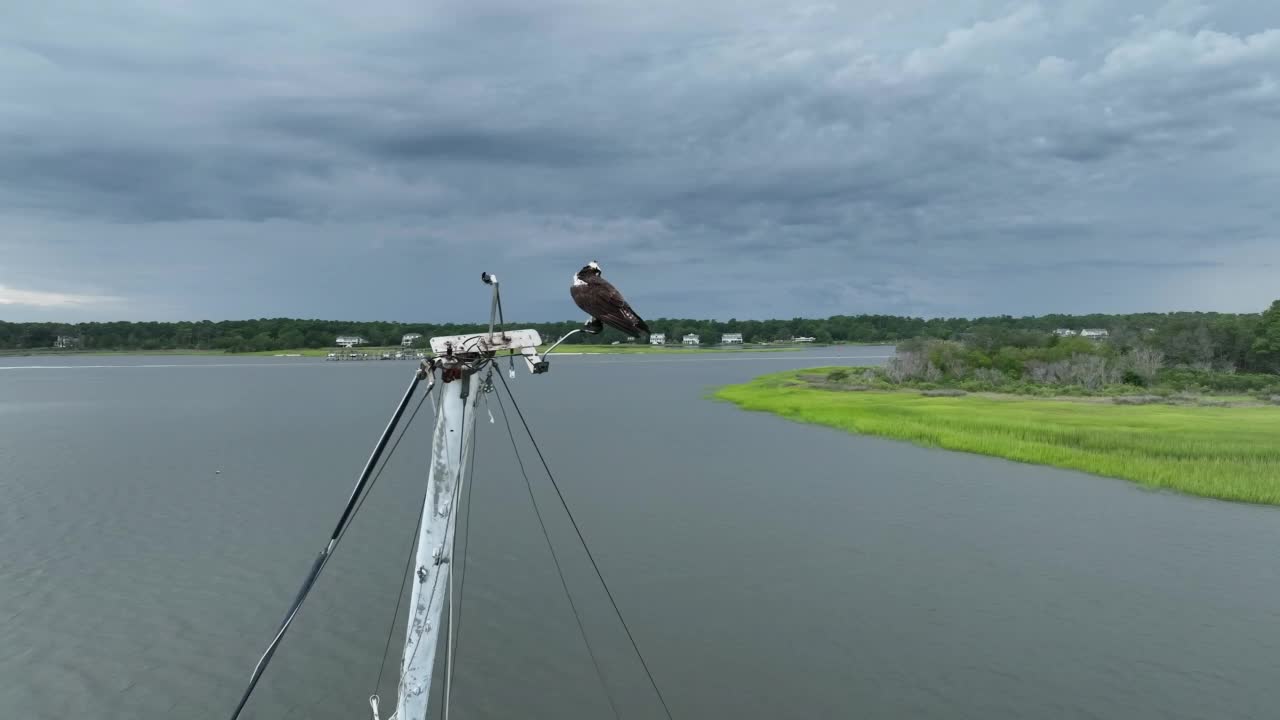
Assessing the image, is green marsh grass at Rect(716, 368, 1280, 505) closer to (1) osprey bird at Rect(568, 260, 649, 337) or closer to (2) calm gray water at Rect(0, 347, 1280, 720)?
(2) calm gray water at Rect(0, 347, 1280, 720)

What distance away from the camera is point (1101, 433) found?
159 feet

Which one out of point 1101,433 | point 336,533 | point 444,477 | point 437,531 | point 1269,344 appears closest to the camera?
point 444,477

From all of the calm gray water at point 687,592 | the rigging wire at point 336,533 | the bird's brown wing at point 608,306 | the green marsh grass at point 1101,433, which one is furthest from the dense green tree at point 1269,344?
the rigging wire at point 336,533

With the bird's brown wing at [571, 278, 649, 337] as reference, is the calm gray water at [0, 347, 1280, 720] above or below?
below

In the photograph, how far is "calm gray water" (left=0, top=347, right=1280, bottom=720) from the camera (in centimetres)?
1742

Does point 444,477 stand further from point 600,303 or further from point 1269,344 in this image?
point 1269,344

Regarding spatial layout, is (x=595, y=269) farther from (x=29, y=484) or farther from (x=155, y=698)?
(x=29, y=484)

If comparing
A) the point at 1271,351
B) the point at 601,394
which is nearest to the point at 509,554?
the point at 601,394

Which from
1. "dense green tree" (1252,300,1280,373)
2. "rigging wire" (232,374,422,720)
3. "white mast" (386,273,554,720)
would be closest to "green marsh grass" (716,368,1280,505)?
"white mast" (386,273,554,720)

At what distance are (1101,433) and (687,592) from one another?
37.5 meters

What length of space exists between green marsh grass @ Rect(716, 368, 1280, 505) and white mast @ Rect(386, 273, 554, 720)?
37.8 meters

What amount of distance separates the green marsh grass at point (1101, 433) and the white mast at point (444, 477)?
3781 centimetres

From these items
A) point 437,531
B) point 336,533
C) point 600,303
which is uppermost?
point 600,303

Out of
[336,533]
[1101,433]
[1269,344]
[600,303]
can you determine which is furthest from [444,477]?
[1269,344]
